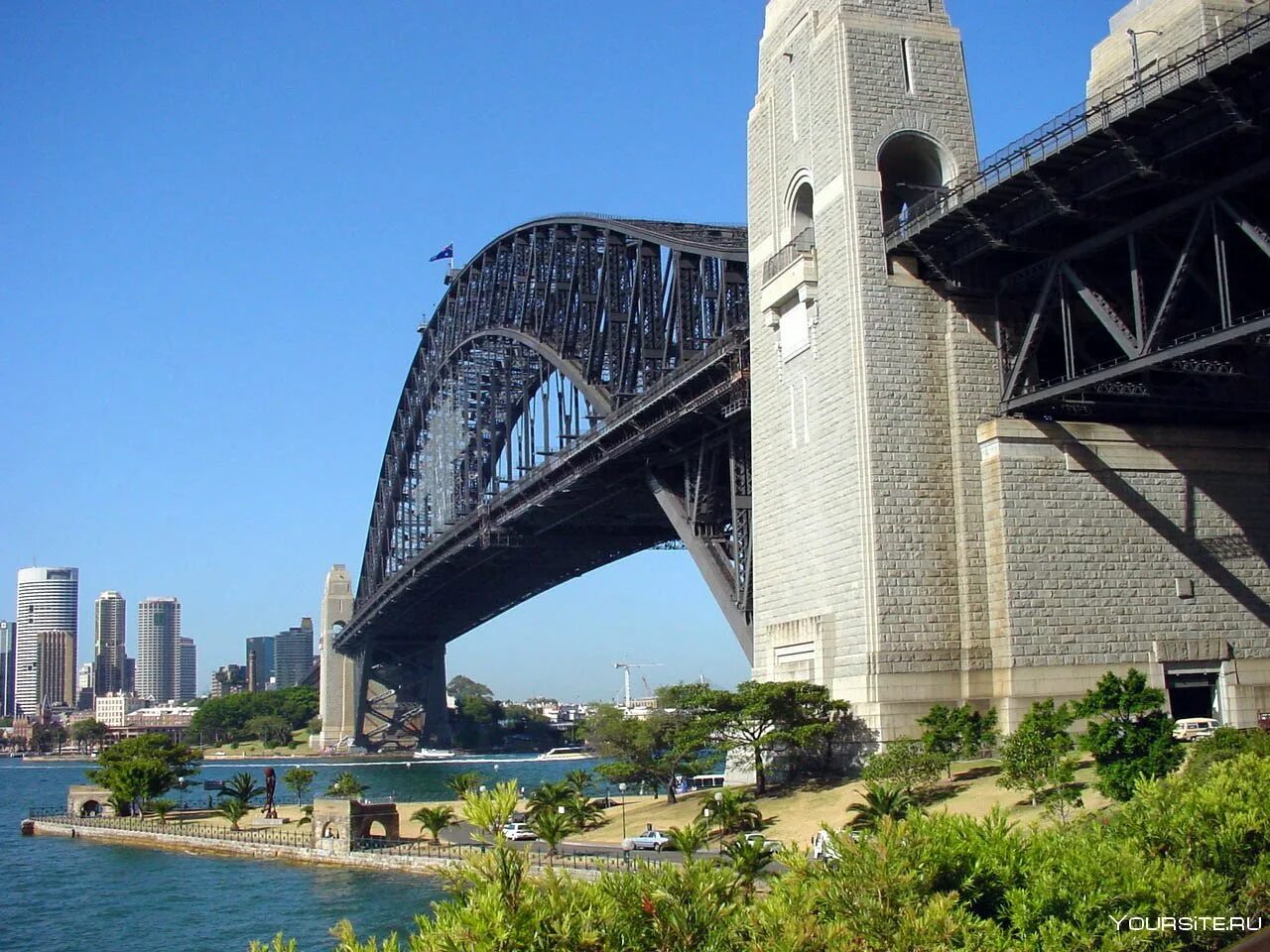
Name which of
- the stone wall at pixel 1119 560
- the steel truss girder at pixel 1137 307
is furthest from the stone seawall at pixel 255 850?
the steel truss girder at pixel 1137 307

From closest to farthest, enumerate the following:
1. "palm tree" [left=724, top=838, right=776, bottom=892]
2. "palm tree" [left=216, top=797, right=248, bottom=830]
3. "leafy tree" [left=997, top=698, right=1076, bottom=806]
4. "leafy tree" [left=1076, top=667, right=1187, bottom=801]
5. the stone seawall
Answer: "palm tree" [left=724, top=838, right=776, bottom=892] < "leafy tree" [left=1076, top=667, right=1187, bottom=801] < "leafy tree" [left=997, top=698, right=1076, bottom=806] < the stone seawall < "palm tree" [left=216, top=797, right=248, bottom=830]

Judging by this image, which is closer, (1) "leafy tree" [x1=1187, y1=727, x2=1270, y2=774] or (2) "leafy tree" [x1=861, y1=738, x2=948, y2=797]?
(1) "leafy tree" [x1=1187, y1=727, x2=1270, y2=774]

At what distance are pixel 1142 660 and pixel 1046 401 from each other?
743 cm

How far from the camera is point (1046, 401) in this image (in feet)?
133

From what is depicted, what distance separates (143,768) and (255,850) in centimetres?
1764

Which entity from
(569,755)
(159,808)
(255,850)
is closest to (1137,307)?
(255,850)

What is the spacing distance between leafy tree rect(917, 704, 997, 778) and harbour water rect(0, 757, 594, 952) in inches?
530

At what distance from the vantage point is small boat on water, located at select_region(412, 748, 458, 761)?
149500 millimetres

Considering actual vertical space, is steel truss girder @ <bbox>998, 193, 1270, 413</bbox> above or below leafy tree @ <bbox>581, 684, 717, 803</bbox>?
above

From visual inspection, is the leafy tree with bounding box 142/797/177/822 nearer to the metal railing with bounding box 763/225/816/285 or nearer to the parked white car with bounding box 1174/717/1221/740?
the metal railing with bounding box 763/225/816/285

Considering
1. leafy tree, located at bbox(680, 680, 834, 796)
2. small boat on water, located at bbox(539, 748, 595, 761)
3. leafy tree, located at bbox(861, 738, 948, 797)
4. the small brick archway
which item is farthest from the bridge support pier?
leafy tree, located at bbox(861, 738, 948, 797)

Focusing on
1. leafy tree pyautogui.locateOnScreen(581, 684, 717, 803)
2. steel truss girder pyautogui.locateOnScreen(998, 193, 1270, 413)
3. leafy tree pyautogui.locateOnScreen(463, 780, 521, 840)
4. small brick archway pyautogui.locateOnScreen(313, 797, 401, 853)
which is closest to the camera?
leafy tree pyautogui.locateOnScreen(463, 780, 521, 840)

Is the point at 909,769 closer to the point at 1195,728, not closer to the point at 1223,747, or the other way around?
the point at 1195,728

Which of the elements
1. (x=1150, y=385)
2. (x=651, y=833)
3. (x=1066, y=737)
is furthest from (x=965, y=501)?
(x=651, y=833)
